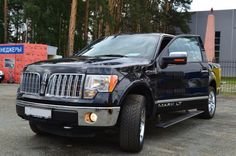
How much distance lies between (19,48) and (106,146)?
2191 cm

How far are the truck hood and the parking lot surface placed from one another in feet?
3.78

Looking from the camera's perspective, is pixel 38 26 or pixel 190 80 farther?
pixel 38 26

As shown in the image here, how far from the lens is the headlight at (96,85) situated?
17.4ft

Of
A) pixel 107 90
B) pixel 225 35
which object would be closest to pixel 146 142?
pixel 107 90

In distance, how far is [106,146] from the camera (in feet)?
20.0

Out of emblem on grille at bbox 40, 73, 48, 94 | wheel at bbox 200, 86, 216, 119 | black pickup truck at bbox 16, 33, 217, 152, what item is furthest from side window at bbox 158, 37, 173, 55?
wheel at bbox 200, 86, 216, 119

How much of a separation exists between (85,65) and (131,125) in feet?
3.45

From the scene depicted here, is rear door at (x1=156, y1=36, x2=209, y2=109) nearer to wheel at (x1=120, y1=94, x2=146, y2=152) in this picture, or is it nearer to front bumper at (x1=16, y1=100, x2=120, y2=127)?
wheel at (x1=120, y1=94, x2=146, y2=152)

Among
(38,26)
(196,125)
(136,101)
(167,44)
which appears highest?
(38,26)

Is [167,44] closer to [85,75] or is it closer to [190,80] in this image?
[190,80]

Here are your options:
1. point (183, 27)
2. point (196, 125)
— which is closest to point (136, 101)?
point (196, 125)

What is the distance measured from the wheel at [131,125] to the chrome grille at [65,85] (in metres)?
0.74

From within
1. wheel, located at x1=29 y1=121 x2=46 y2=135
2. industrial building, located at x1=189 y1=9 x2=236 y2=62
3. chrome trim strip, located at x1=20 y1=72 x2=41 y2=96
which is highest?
industrial building, located at x1=189 y1=9 x2=236 y2=62

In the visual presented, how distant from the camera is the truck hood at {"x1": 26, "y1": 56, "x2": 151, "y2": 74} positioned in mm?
5398
